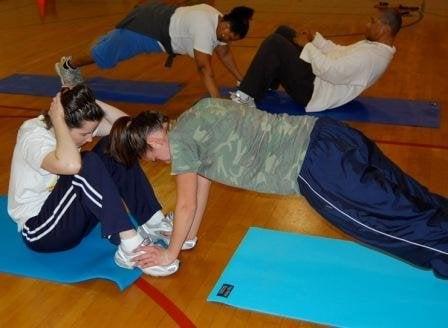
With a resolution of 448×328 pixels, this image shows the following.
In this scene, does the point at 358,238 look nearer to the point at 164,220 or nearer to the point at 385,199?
the point at 385,199

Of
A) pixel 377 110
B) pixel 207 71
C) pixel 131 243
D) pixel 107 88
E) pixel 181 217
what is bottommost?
pixel 107 88

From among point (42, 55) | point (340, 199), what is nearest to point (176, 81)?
point (42, 55)

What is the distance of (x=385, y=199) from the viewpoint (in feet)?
6.34

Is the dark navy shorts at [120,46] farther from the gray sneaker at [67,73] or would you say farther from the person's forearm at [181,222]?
the person's forearm at [181,222]

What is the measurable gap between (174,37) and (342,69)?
4.66 ft

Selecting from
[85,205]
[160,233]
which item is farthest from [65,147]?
[160,233]

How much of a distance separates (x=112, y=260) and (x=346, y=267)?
1.12 meters

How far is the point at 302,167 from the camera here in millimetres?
2018

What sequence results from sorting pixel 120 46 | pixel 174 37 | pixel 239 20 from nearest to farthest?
pixel 239 20
pixel 174 37
pixel 120 46

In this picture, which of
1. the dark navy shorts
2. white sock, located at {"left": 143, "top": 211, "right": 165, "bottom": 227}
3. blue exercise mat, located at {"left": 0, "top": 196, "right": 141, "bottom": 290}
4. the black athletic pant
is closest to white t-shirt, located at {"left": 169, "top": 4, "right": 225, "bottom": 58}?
the dark navy shorts

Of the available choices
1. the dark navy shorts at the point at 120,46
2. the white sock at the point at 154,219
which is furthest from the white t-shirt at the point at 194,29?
the white sock at the point at 154,219

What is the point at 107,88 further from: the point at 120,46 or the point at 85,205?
the point at 85,205

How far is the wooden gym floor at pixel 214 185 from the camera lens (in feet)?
7.18

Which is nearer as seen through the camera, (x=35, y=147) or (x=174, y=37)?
(x=35, y=147)
